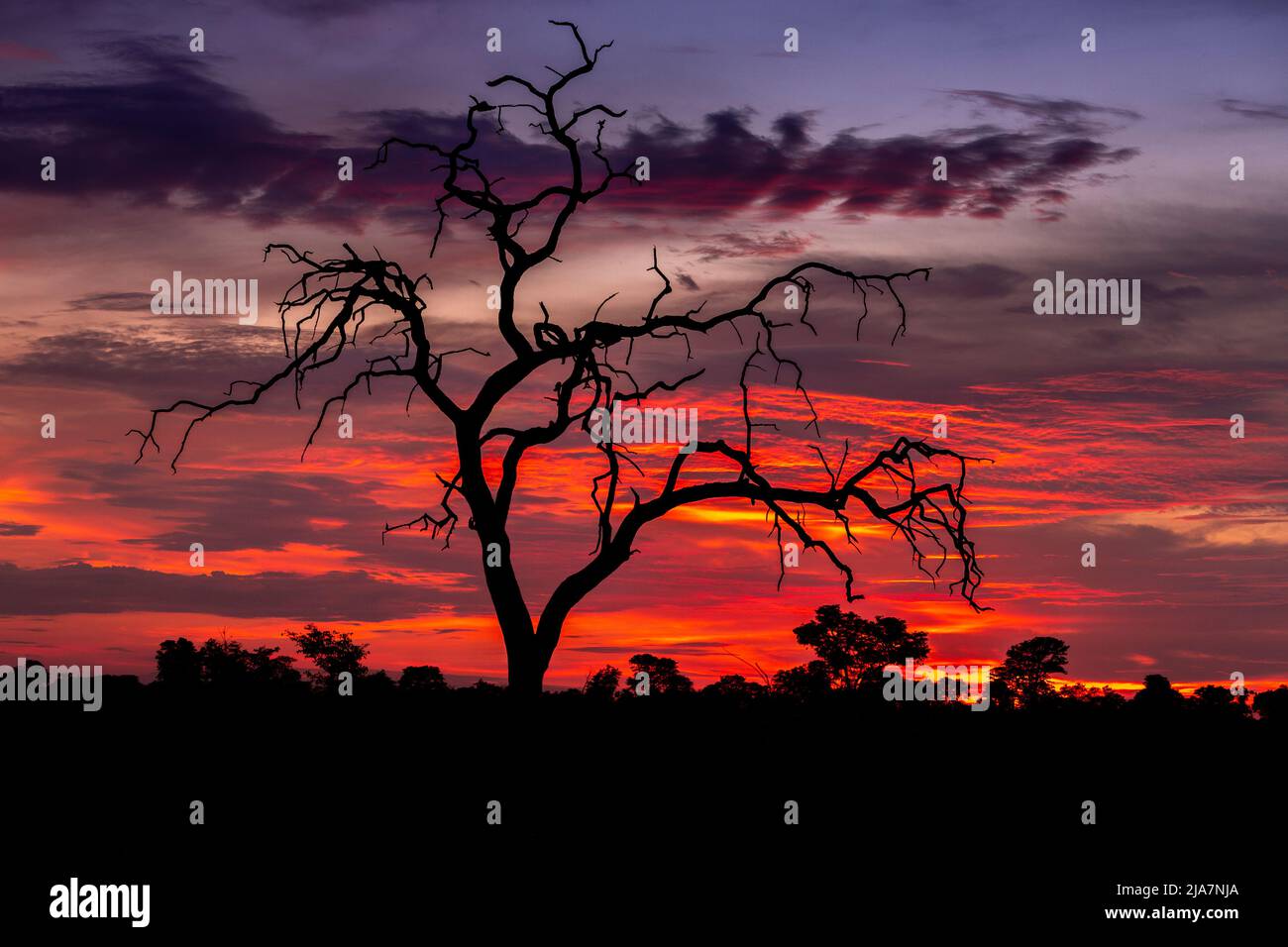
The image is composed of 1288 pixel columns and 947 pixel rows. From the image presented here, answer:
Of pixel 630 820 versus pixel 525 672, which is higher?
pixel 525 672

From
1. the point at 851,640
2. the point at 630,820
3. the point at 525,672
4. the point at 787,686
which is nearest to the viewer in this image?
the point at 630,820

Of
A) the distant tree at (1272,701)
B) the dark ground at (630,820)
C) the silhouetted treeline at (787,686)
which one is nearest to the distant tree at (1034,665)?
the silhouetted treeline at (787,686)

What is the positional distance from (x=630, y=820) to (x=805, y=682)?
2227cm

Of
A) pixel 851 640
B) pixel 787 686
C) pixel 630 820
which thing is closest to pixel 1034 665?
pixel 851 640

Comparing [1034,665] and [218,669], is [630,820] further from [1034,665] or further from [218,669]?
[1034,665]

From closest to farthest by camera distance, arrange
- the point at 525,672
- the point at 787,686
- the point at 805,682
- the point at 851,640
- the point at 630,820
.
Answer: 1. the point at 630,820
2. the point at 525,672
3. the point at 787,686
4. the point at 805,682
5. the point at 851,640

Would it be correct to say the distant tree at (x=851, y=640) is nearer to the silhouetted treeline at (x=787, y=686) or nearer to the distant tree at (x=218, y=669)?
the silhouetted treeline at (x=787, y=686)

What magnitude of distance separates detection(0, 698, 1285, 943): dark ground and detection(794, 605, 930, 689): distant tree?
78.5 feet

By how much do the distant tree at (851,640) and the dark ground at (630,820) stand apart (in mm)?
23935

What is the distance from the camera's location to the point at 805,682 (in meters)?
38.9

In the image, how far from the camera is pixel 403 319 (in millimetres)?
21797
